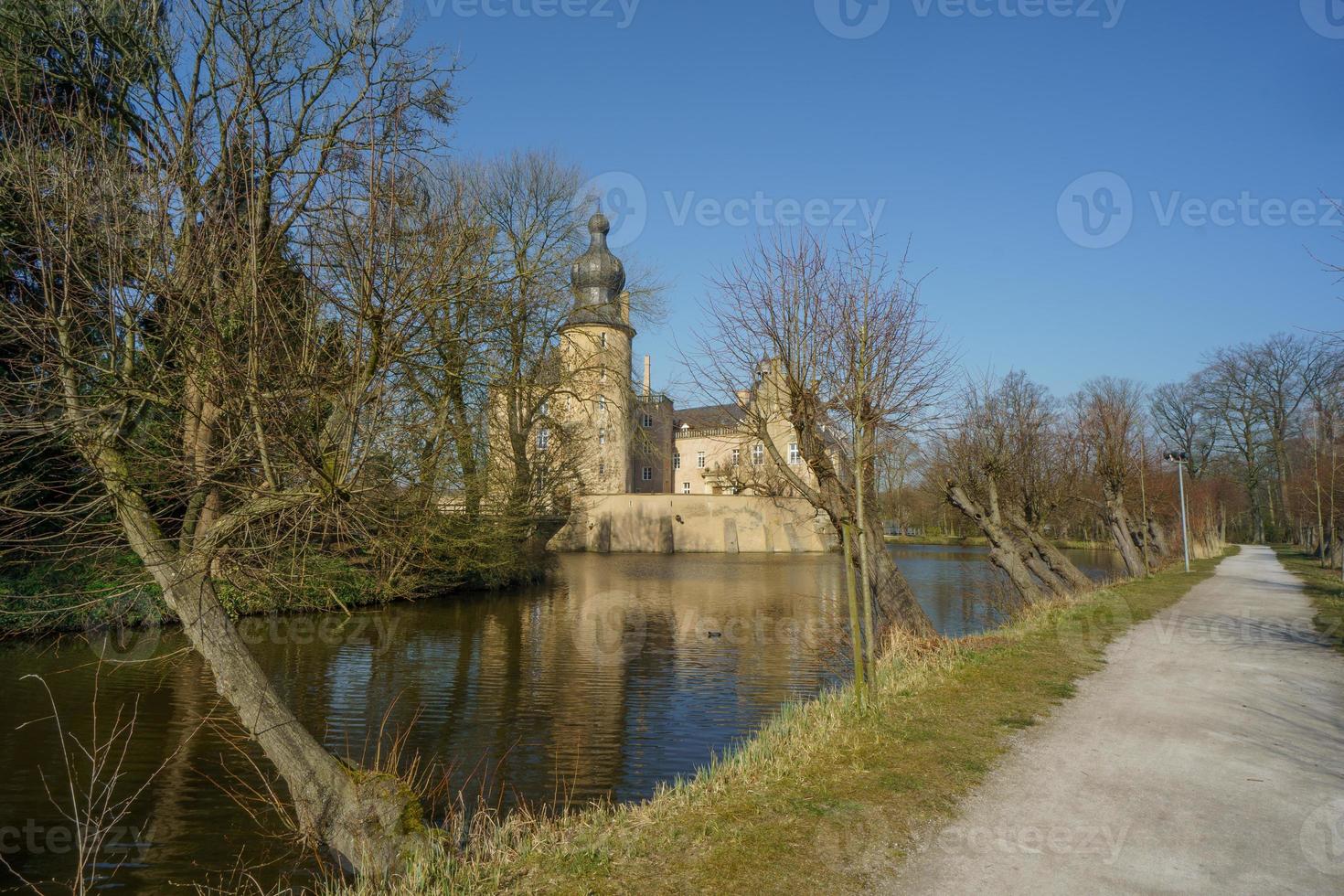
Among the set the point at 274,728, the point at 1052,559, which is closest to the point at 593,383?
the point at 1052,559

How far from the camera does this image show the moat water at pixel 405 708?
20.0 ft

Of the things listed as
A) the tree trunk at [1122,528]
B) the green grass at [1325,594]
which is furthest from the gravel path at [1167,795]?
the tree trunk at [1122,528]

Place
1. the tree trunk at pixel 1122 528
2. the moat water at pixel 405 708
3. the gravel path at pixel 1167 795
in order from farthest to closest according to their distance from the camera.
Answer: the tree trunk at pixel 1122 528
the moat water at pixel 405 708
the gravel path at pixel 1167 795

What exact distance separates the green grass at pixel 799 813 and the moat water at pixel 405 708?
130 cm

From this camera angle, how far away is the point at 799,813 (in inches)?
182

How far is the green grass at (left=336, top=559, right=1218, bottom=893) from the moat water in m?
1.30

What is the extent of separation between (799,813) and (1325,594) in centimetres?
1724

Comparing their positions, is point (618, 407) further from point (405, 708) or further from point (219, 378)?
point (219, 378)

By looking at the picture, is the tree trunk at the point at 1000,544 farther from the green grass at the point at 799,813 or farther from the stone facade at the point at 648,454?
the green grass at the point at 799,813

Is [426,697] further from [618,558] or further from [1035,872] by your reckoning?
[618,558]

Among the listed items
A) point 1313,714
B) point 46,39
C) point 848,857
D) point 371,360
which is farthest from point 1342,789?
point 46,39

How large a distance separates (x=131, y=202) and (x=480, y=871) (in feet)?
15.1

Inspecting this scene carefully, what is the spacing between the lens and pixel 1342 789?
482 cm

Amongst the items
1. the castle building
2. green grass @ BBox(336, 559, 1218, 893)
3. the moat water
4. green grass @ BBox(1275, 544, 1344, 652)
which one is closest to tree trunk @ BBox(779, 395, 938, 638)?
the castle building
